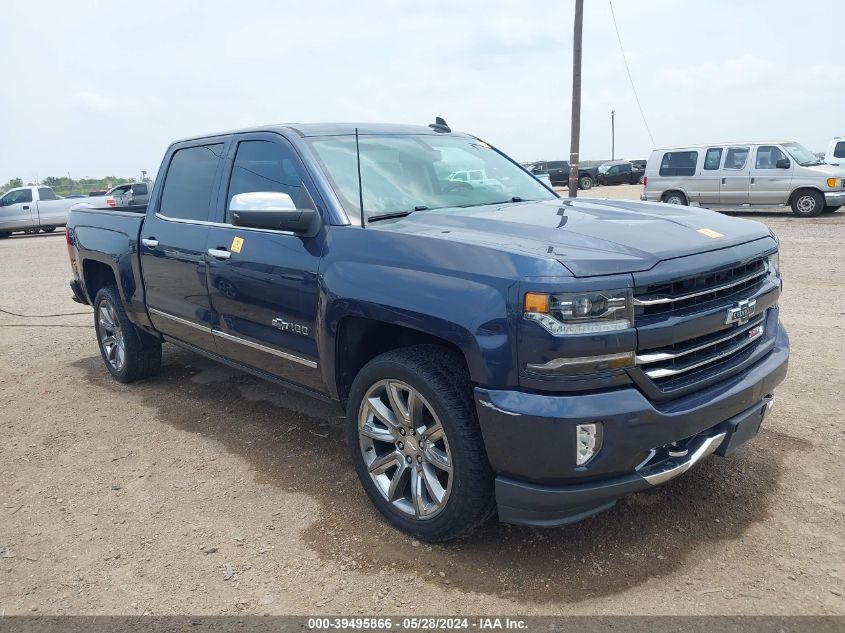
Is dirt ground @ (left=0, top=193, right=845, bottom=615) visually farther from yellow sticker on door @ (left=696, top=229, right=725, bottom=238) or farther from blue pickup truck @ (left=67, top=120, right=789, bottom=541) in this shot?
yellow sticker on door @ (left=696, top=229, right=725, bottom=238)

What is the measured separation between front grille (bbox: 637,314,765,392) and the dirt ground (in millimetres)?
774

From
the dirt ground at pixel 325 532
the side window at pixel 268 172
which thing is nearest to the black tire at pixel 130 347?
the dirt ground at pixel 325 532

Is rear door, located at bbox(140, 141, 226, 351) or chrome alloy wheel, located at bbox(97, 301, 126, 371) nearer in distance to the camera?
rear door, located at bbox(140, 141, 226, 351)

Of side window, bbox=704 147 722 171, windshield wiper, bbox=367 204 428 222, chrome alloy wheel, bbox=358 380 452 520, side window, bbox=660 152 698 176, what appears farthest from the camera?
side window, bbox=660 152 698 176

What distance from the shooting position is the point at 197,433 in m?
4.62

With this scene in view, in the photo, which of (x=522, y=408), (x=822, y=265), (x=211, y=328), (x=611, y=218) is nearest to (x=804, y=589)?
(x=522, y=408)

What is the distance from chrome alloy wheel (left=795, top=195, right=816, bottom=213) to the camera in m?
16.0

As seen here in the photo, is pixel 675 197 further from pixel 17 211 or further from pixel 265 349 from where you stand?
pixel 17 211

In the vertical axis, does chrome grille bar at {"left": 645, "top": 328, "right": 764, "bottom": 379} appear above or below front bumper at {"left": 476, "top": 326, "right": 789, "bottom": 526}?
above

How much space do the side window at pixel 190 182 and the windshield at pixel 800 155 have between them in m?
15.4

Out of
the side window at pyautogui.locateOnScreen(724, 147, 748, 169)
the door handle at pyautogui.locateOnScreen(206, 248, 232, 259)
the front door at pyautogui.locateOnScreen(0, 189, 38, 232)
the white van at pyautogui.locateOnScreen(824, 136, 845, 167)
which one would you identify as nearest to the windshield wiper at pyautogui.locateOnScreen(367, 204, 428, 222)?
the door handle at pyautogui.locateOnScreen(206, 248, 232, 259)

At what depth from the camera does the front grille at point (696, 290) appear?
261cm

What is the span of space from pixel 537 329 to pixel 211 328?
255 centimetres

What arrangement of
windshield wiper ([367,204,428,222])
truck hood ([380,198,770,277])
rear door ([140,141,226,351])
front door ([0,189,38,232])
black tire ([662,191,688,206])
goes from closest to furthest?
truck hood ([380,198,770,277])
windshield wiper ([367,204,428,222])
rear door ([140,141,226,351])
black tire ([662,191,688,206])
front door ([0,189,38,232])
